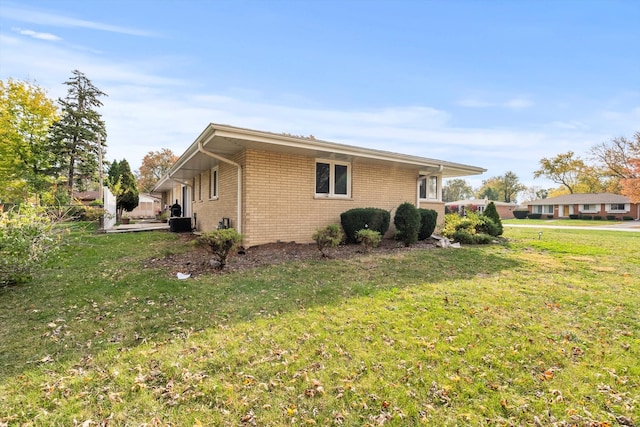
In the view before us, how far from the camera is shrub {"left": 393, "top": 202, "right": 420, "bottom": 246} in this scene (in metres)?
9.02

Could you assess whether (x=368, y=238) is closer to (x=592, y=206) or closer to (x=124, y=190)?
(x=124, y=190)

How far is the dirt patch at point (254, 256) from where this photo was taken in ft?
20.3

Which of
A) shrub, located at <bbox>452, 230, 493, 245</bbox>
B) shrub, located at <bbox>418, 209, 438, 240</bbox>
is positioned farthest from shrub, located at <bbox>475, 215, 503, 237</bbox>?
shrub, located at <bbox>418, 209, 438, 240</bbox>

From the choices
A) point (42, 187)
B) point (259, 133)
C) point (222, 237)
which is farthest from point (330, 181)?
point (42, 187)

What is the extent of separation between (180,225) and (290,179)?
25.3ft

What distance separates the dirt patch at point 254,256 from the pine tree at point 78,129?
22.9 m

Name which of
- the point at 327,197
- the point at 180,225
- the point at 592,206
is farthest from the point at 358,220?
the point at 592,206

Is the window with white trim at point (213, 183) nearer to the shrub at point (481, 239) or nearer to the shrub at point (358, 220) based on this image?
the shrub at point (358, 220)

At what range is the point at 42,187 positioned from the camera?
16750mm

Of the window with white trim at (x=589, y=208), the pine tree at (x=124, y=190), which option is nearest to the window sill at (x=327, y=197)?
the pine tree at (x=124, y=190)

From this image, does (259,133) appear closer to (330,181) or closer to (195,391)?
(330,181)

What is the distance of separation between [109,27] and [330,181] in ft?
23.9

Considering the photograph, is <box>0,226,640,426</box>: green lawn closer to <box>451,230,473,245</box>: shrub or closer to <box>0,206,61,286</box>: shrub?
<box>0,206,61,286</box>: shrub

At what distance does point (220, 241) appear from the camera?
5.64 m
